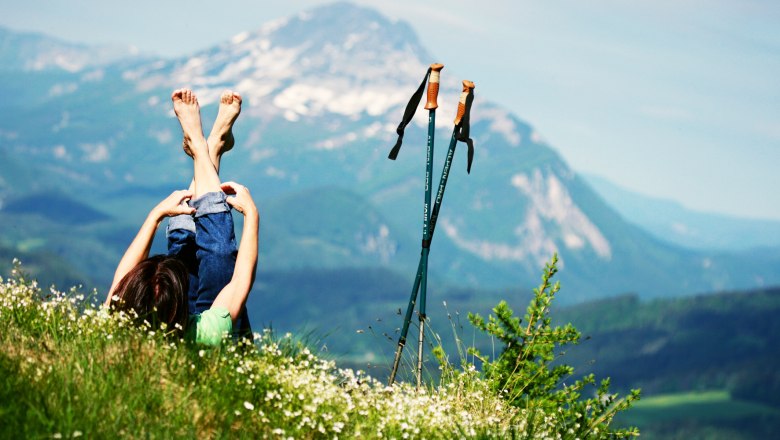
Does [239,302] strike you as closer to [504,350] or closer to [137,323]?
[137,323]

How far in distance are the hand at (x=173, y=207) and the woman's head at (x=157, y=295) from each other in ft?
3.51

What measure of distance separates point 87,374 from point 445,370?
10.0 feet

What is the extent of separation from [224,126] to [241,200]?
6.42 feet

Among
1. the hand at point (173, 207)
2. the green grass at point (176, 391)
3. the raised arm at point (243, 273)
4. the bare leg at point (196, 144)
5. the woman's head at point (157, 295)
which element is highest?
the bare leg at point (196, 144)

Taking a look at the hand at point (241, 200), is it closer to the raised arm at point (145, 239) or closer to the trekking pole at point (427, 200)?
the raised arm at point (145, 239)

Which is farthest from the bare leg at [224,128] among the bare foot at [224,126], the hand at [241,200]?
the hand at [241,200]

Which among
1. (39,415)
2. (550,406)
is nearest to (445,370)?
(550,406)

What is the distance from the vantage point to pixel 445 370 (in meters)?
7.29

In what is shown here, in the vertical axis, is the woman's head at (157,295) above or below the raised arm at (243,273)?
below

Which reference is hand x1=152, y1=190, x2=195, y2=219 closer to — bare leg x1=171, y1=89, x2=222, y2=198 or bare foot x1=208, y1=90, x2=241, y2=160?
bare leg x1=171, y1=89, x2=222, y2=198

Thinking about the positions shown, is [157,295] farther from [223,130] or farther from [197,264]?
[223,130]

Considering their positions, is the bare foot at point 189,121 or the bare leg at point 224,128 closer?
the bare foot at point 189,121

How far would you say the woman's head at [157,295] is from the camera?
6.06 metres

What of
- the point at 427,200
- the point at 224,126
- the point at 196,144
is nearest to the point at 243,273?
the point at 427,200
